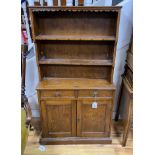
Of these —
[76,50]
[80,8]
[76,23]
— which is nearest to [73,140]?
[76,50]

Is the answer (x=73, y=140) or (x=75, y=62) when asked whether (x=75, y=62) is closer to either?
(x=75, y=62)

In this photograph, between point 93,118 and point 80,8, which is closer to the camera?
point 80,8

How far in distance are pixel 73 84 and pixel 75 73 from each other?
23 cm

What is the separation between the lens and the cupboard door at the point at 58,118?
1942 mm

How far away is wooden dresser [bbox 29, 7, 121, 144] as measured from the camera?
188 centimetres

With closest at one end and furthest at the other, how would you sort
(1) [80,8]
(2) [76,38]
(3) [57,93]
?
(1) [80,8], (2) [76,38], (3) [57,93]

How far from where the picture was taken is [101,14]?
6.10ft

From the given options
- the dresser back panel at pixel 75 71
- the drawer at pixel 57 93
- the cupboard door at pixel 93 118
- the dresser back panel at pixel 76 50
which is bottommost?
the cupboard door at pixel 93 118

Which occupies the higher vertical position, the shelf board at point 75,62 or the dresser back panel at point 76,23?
the dresser back panel at point 76,23

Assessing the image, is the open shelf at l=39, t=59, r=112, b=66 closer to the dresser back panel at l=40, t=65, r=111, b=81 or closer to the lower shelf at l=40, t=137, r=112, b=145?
the dresser back panel at l=40, t=65, r=111, b=81

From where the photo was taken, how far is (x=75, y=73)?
215 cm

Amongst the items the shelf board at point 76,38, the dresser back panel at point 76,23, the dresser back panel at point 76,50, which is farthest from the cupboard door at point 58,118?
the dresser back panel at point 76,23

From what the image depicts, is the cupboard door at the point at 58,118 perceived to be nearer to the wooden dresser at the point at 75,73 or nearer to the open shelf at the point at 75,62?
the wooden dresser at the point at 75,73
